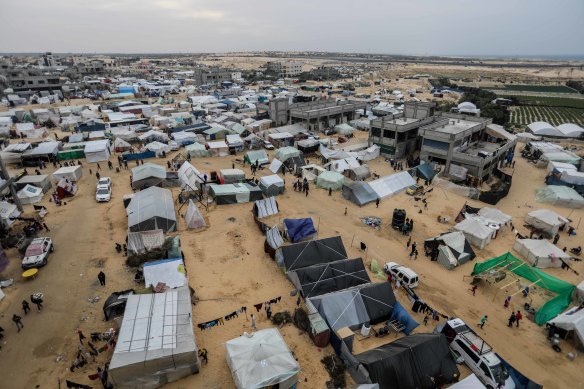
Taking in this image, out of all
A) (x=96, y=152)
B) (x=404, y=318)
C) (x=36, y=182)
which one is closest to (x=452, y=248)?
(x=404, y=318)

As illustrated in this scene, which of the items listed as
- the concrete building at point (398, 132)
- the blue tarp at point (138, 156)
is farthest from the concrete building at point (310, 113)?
the blue tarp at point (138, 156)

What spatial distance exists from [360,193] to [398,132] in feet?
47.6

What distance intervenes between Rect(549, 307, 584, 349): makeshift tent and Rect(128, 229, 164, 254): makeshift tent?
22033 mm

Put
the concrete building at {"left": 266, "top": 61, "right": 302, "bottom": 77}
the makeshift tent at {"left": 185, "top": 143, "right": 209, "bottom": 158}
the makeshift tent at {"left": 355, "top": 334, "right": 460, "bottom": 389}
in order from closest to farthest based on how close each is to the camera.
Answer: the makeshift tent at {"left": 355, "top": 334, "right": 460, "bottom": 389} → the makeshift tent at {"left": 185, "top": 143, "right": 209, "bottom": 158} → the concrete building at {"left": 266, "top": 61, "right": 302, "bottom": 77}

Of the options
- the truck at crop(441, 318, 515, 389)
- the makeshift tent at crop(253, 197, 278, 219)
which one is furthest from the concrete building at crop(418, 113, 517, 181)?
the truck at crop(441, 318, 515, 389)

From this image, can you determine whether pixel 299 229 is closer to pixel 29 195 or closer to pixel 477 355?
pixel 477 355

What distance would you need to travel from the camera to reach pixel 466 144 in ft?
125

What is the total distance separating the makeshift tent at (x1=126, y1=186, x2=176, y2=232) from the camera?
2295cm

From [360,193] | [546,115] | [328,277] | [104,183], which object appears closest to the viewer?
[328,277]

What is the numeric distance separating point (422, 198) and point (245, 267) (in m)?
18.6

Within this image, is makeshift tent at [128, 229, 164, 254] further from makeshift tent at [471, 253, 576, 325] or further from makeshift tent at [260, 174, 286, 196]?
makeshift tent at [471, 253, 576, 325]

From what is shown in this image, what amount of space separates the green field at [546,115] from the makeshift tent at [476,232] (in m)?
51.8

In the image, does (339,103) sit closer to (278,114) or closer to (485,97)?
(278,114)

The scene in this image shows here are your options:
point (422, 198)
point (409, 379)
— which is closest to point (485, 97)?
point (422, 198)
